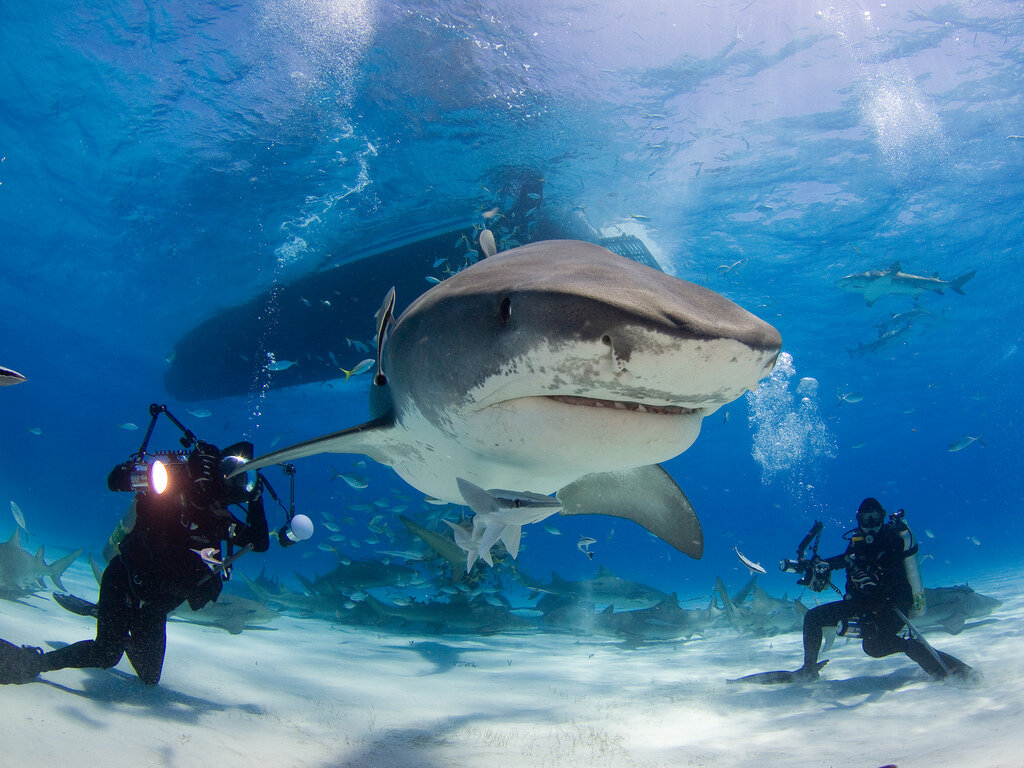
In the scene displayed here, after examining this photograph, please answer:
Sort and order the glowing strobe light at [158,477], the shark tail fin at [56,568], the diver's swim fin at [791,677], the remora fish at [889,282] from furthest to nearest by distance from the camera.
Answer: the remora fish at [889,282], the shark tail fin at [56,568], the diver's swim fin at [791,677], the glowing strobe light at [158,477]

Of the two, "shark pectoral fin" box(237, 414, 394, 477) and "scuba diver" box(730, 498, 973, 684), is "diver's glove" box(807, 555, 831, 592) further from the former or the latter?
"shark pectoral fin" box(237, 414, 394, 477)

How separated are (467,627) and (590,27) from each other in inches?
515

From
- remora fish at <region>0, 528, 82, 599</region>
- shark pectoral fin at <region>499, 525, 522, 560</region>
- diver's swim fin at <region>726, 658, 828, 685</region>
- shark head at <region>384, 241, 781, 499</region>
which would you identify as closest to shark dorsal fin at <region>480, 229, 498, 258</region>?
shark head at <region>384, 241, 781, 499</region>

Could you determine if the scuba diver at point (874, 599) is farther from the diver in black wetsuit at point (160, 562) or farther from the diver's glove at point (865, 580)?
the diver in black wetsuit at point (160, 562)

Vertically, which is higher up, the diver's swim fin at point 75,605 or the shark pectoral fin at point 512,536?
the shark pectoral fin at point 512,536

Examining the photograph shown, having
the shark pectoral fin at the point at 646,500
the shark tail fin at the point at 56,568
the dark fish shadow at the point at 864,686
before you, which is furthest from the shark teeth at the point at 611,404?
the shark tail fin at the point at 56,568

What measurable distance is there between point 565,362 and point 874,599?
5421mm

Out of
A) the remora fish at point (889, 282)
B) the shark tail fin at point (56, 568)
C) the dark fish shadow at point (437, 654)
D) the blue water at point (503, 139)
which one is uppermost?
the blue water at point (503, 139)

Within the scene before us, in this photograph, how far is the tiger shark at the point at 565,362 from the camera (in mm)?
1498

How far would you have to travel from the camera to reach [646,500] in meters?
3.85

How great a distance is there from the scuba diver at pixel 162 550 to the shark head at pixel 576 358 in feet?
6.95

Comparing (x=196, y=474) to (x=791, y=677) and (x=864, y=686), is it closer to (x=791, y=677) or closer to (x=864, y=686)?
(x=791, y=677)

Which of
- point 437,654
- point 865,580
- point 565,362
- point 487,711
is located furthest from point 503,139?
point 565,362

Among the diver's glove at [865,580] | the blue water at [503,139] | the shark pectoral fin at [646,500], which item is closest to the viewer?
the shark pectoral fin at [646,500]
